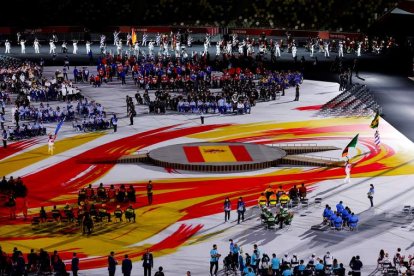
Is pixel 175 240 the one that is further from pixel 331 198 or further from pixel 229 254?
pixel 331 198

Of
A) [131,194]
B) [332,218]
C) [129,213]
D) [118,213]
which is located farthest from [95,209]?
[332,218]

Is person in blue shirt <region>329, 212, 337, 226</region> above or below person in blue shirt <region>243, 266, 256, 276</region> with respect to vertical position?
above

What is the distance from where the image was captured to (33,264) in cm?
3116

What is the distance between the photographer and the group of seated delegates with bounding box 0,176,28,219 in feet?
126

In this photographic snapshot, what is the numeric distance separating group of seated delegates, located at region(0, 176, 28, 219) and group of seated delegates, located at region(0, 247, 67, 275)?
22.5 ft

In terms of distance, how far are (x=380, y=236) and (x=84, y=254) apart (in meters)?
12.3

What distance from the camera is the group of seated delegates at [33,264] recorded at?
30125mm

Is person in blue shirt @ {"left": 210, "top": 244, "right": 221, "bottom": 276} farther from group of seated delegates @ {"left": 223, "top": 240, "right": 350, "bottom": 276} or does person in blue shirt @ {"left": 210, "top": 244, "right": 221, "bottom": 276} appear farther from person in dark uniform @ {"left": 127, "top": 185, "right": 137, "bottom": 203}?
person in dark uniform @ {"left": 127, "top": 185, "right": 137, "bottom": 203}

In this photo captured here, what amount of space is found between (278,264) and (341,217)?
681cm

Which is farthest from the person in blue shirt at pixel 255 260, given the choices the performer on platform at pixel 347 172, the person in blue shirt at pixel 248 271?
the performer on platform at pixel 347 172

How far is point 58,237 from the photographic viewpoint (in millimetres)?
35469

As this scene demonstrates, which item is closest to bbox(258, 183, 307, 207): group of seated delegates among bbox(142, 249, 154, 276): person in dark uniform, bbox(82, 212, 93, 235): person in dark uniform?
bbox(82, 212, 93, 235): person in dark uniform

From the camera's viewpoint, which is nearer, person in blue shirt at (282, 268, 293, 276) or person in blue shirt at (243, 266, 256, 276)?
person in blue shirt at (243, 266, 256, 276)

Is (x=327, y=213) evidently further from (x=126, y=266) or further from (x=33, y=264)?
(x=33, y=264)
